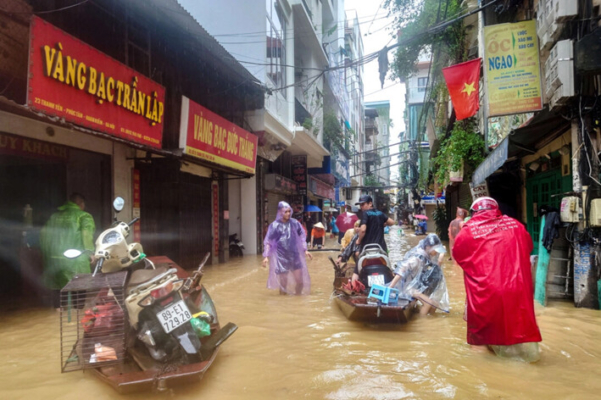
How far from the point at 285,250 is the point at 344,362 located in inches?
137

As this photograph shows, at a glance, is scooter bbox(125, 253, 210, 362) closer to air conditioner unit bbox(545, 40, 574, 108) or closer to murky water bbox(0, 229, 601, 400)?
murky water bbox(0, 229, 601, 400)

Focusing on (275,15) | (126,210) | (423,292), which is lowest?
(423,292)

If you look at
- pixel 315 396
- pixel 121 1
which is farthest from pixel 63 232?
pixel 315 396

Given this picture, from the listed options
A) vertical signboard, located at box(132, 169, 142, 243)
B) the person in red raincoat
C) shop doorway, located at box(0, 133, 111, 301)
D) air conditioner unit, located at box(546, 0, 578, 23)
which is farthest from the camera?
vertical signboard, located at box(132, 169, 142, 243)

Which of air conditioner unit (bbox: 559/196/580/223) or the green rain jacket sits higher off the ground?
air conditioner unit (bbox: 559/196/580/223)

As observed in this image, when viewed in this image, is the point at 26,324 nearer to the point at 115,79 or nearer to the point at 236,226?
the point at 115,79

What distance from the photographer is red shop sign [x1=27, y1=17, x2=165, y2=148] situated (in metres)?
5.13

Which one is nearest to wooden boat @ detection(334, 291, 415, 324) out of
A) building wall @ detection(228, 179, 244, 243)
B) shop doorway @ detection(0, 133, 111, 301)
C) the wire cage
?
the wire cage

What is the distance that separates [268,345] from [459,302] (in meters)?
4.01

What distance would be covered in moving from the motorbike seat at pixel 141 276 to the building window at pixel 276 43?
10.7 m

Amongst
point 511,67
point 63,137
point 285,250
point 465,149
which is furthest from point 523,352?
point 465,149

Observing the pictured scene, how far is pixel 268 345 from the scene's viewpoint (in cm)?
467

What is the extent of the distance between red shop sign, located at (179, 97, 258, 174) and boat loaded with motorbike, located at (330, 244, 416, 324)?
15.4 ft

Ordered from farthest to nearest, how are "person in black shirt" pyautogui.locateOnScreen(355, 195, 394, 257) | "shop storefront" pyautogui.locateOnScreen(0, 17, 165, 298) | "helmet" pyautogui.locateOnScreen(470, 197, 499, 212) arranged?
"person in black shirt" pyautogui.locateOnScreen(355, 195, 394, 257) → "shop storefront" pyautogui.locateOnScreen(0, 17, 165, 298) → "helmet" pyautogui.locateOnScreen(470, 197, 499, 212)
